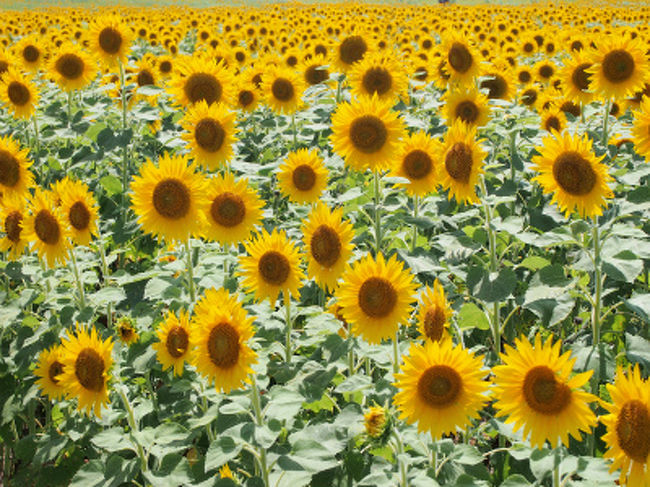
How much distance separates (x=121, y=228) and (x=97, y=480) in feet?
6.02

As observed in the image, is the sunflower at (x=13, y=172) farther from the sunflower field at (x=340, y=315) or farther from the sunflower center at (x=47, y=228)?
the sunflower center at (x=47, y=228)

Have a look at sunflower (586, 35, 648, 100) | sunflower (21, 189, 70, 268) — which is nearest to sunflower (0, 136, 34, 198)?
sunflower (21, 189, 70, 268)

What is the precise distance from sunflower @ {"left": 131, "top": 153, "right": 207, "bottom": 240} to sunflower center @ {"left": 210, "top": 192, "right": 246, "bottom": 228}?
0.40 ft

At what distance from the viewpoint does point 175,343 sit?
2809 millimetres

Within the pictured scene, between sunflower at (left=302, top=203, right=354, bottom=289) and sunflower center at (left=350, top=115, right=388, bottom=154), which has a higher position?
sunflower center at (left=350, top=115, right=388, bottom=154)

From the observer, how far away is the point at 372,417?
2.20 m

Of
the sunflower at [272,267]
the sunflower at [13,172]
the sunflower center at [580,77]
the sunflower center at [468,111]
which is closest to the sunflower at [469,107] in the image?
the sunflower center at [468,111]

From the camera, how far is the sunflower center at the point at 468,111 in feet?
14.1

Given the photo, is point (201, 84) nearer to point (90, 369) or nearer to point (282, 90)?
point (282, 90)

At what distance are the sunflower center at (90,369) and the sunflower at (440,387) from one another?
4.12ft

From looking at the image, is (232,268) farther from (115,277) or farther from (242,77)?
(242,77)

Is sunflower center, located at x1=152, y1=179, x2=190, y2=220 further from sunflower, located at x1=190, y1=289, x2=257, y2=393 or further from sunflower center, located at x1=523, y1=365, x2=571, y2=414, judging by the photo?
sunflower center, located at x1=523, y1=365, x2=571, y2=414

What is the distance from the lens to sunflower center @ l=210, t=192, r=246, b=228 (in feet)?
10.6

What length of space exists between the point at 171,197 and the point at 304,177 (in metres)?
1.04
